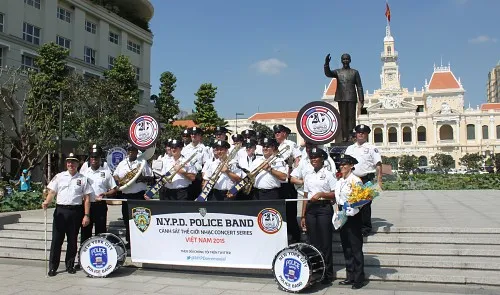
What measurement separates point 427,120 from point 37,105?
90.9 m

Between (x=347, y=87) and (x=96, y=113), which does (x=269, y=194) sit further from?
(x=96, y=113)

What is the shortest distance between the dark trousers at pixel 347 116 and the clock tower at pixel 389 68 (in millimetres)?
102934

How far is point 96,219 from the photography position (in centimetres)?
783

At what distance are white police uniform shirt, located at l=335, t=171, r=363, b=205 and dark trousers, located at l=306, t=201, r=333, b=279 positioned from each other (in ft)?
0.97

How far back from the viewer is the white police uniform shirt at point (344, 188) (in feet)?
19.6

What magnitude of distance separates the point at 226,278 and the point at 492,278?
3.97 m

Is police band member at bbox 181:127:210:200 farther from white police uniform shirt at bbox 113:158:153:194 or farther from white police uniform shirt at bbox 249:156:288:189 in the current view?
white police uniform shirt at bbox 249:156:288:189

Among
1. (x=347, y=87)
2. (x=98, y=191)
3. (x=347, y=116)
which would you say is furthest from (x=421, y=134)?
(x=98, y=191)

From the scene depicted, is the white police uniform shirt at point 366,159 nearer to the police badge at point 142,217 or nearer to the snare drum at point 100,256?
the police badge at point 142,217

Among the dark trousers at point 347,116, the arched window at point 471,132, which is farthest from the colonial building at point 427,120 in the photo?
the dark trousers at point 347,116

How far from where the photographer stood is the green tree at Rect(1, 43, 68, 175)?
22656mm

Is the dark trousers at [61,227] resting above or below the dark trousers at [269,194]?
below

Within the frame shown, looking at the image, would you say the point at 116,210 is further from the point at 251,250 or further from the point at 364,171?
the point at 364,171

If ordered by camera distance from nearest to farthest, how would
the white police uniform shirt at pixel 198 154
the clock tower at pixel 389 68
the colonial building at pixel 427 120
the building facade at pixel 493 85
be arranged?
the white police uniform shirt at pixel 198 154
the colonial building at pixel 427 120
the clock tower at pixel 389 68
the building facade at pixel 493 85
